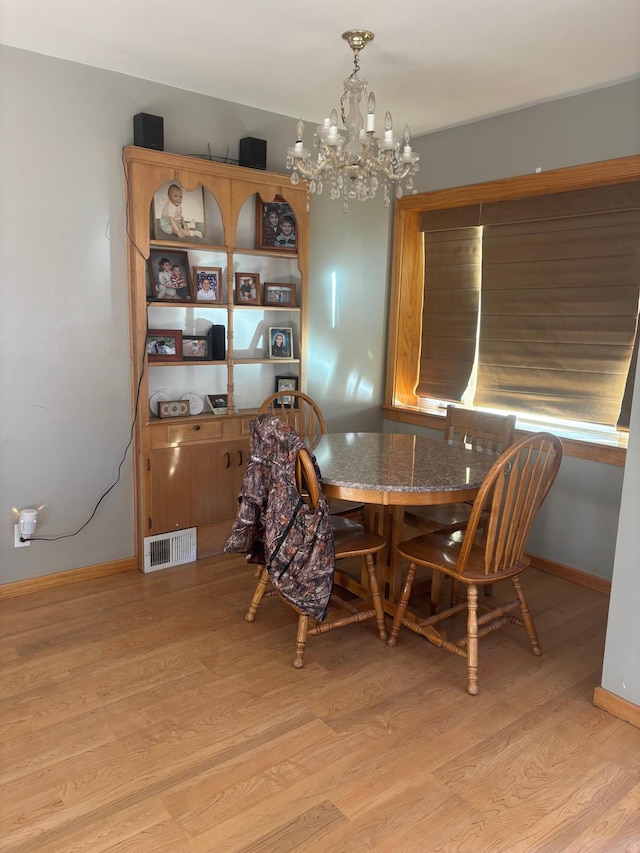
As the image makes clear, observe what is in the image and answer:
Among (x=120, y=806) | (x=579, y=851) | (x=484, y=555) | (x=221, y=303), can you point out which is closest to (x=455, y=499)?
(x=484, y=555)

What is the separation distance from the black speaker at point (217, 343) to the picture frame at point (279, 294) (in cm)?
39

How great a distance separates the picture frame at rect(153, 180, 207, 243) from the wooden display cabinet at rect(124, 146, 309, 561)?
0.03 m

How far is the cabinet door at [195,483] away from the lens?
3.46 metres

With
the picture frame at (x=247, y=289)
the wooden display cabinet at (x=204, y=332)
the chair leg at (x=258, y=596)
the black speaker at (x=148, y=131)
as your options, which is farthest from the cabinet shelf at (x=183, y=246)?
the chair leg at (x=258, y=596)

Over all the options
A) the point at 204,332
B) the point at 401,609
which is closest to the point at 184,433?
the point at 204,332

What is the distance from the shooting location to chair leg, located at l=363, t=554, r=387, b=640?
8.89 feet

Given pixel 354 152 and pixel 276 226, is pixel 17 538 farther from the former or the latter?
pixel 354 152

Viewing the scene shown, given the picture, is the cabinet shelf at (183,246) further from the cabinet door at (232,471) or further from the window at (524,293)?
the window at (524,293)

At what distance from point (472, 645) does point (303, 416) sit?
1.83 metres

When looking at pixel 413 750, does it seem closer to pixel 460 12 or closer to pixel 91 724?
pixel 91 724

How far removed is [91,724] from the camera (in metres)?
2.20

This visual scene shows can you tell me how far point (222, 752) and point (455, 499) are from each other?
123 centimetres

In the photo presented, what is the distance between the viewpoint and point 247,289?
3773 millimetres

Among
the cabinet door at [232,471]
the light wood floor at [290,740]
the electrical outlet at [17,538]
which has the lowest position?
the light wood floor at [290,740]
